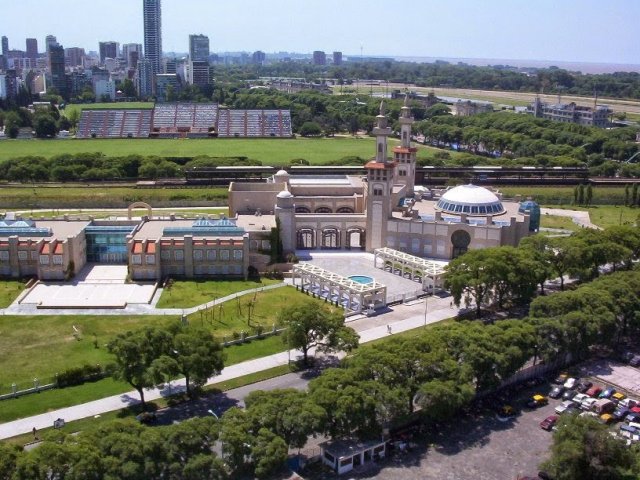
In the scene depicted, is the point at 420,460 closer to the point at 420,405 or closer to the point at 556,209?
the point at 420,405

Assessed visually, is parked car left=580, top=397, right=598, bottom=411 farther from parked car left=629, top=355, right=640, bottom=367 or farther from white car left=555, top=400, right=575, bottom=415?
parked car left=629, top=355, right=640, bottom=367

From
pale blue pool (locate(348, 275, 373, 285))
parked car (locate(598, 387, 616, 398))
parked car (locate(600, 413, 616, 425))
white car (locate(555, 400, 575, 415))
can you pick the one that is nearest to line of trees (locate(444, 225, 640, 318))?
pale blue pool (locate(348, 275, 373, 285))

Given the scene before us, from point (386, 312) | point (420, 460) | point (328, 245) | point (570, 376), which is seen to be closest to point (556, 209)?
point (328, 245)

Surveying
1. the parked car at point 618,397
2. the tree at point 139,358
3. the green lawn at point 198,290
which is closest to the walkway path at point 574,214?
the green lawn at point 198,290

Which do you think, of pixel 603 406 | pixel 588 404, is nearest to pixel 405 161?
pixel 588 404

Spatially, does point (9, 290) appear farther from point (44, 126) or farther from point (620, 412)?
point (44, 126)

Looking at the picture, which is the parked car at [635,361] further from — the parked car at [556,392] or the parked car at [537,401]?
the parked car at [537,401]

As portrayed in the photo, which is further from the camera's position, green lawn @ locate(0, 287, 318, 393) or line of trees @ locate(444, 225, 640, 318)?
line of trees @ locate(444, 225, 640, 318)
